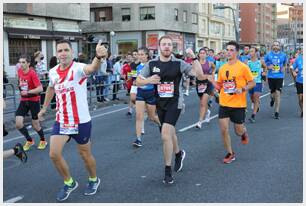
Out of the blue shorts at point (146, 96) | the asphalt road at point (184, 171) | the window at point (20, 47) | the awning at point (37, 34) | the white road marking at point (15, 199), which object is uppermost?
the awning at point (37, 34)

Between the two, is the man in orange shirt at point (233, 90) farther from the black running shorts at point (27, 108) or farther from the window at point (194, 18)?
the window at point (194, 18)

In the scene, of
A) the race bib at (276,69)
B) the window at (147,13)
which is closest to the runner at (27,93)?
the race bib at (276,69)

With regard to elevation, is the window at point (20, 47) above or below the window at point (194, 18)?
below

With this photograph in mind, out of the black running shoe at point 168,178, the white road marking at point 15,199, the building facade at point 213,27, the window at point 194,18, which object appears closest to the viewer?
the white road marking at point 15,199

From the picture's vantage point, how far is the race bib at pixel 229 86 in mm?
7082

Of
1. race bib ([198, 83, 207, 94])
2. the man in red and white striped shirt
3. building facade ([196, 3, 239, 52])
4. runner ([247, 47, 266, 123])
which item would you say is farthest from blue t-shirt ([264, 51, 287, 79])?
building facade ([196, 3, 239, 52])

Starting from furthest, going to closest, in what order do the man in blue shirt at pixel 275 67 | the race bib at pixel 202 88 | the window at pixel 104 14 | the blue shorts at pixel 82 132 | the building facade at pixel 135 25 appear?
the window at pixel 104 14
the building facade at pixel 135 25
the man in blue shirt at pixel 275 67
the race bib at pixel 202 88
the blue shorts at pixel 82 132

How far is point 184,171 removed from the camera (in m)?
6.45

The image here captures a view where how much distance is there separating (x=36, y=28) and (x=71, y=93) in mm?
26379

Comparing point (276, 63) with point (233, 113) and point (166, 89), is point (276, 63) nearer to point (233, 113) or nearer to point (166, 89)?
point (233, 113)

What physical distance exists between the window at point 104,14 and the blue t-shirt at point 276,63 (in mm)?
39539

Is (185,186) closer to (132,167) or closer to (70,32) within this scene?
(132,167)

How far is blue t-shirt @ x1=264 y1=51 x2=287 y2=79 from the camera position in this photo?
1193cm

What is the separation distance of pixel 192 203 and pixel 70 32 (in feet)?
99.9
